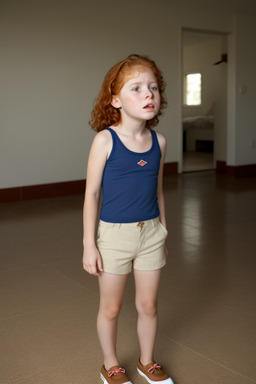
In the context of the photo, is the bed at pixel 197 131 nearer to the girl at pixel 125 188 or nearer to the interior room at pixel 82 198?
the interior room at pixel 82 198

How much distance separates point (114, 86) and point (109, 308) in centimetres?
70

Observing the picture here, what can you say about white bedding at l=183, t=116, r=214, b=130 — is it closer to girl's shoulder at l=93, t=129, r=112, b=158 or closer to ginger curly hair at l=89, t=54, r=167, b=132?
ginger curly hair at l=89, t=54, r=167, b=132

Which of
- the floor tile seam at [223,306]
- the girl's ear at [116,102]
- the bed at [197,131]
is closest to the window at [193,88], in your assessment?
the bed at [197,131]

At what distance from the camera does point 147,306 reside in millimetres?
1542

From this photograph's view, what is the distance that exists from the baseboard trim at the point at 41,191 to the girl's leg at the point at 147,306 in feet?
12.3

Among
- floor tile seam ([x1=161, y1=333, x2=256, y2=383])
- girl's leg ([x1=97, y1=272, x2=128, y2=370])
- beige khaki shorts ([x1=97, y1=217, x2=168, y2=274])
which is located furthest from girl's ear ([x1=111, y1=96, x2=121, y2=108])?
floor tile seam ([x1=161, y1=333, x2=256, y2=383])

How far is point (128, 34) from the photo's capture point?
5.84 m

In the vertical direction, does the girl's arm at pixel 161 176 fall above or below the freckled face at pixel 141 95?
below

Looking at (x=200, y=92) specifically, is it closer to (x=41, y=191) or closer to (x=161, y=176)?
(x=41, y=191)

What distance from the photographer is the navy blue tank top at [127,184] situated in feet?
4.69

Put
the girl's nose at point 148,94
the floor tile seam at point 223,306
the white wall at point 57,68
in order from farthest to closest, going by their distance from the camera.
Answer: the white wall at point 57,68 → the floor tile seam at point 223,306 → the girl's nose at point 148,94

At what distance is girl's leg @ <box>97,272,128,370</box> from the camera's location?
148cm

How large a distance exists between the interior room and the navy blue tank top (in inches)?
23.5

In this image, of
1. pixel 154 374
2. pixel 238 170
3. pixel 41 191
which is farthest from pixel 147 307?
pixel 238 170
